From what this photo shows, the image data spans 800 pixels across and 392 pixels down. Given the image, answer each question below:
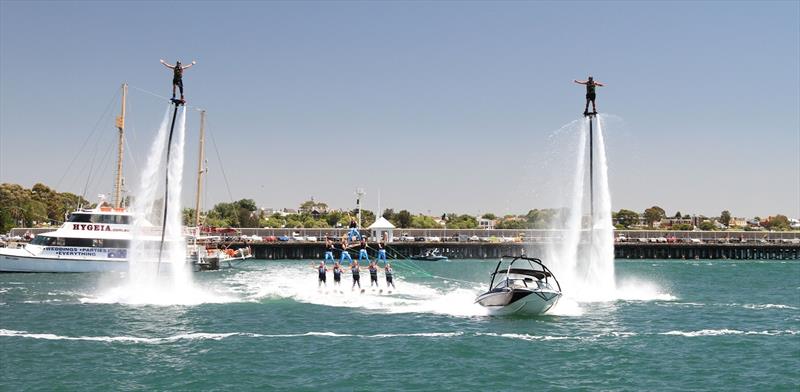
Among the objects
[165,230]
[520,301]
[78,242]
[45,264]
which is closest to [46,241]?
[45,264]

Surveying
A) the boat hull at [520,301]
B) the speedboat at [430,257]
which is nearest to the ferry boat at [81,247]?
the boat hull at [520,301]

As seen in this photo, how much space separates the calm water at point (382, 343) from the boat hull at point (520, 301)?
0.76 m

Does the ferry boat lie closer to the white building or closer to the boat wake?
the boat wake

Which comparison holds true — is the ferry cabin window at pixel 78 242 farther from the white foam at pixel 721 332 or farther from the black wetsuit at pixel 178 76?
the white foam at pixel 721 332

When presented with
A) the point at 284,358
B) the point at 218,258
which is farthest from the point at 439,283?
the point at 284,358

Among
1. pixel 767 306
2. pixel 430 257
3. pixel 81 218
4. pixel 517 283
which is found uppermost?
pixel 81 218

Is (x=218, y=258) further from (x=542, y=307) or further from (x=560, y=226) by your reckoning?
(x=542, y=307)

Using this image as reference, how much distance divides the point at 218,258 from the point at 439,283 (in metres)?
33.4

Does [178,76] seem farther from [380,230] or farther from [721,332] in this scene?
[380,230]

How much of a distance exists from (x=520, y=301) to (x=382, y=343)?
37.3 feet

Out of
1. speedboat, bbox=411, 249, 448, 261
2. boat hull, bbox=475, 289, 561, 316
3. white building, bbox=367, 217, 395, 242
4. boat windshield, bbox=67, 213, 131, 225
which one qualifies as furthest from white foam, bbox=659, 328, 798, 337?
white building, bbox=367, 217, 395, 242

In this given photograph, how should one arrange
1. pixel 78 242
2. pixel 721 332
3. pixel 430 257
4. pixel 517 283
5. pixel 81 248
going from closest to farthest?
pixel 721 332 → pixel 517 283 → pixel 81 248 → pixel 78 242 → pixel 430 257

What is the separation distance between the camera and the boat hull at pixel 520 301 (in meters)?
42.6

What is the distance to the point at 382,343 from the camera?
34.6 m
